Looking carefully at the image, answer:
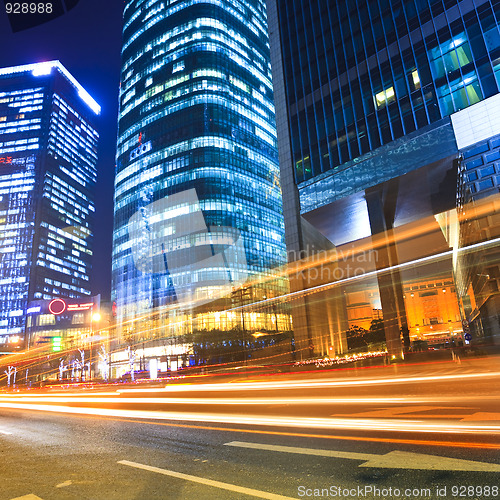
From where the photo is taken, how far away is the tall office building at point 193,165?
90.9 metres

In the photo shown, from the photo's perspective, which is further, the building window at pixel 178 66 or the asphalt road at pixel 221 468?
the building window at pixel 178 66

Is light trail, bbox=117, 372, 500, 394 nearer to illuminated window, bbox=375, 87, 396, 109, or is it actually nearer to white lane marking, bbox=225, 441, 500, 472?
white lane marking, bbox=225, 441, 500, 472

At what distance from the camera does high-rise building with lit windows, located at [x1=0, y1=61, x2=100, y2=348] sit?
15925cm

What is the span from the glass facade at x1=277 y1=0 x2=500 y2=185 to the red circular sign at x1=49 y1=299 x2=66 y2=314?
73.0 m

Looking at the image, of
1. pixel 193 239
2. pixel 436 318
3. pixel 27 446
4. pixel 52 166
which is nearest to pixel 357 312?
pixel 436 318

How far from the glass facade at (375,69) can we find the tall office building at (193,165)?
48672 mm

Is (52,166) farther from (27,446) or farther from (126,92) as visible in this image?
(27,446)

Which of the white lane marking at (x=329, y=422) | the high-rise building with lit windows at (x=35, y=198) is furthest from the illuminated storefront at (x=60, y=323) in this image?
the white lane marking at (x=329, y=422)

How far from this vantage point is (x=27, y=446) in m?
8.72

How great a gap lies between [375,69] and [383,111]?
18.0 ft

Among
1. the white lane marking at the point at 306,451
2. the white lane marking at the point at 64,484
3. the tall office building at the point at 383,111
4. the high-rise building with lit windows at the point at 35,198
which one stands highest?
the high-rise building with lit windows at the point at 35,198

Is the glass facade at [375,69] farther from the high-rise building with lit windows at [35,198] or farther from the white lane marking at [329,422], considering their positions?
the high-rise building with lit windows at [35,198]

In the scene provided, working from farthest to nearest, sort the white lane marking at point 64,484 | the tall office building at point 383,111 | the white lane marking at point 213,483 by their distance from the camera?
the tall office building at point 383,111
the white lane marking at point 64,484
the white lane marking at point 213,483

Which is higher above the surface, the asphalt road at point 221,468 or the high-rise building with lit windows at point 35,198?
the high-rise building with lit windows at point 35,198
